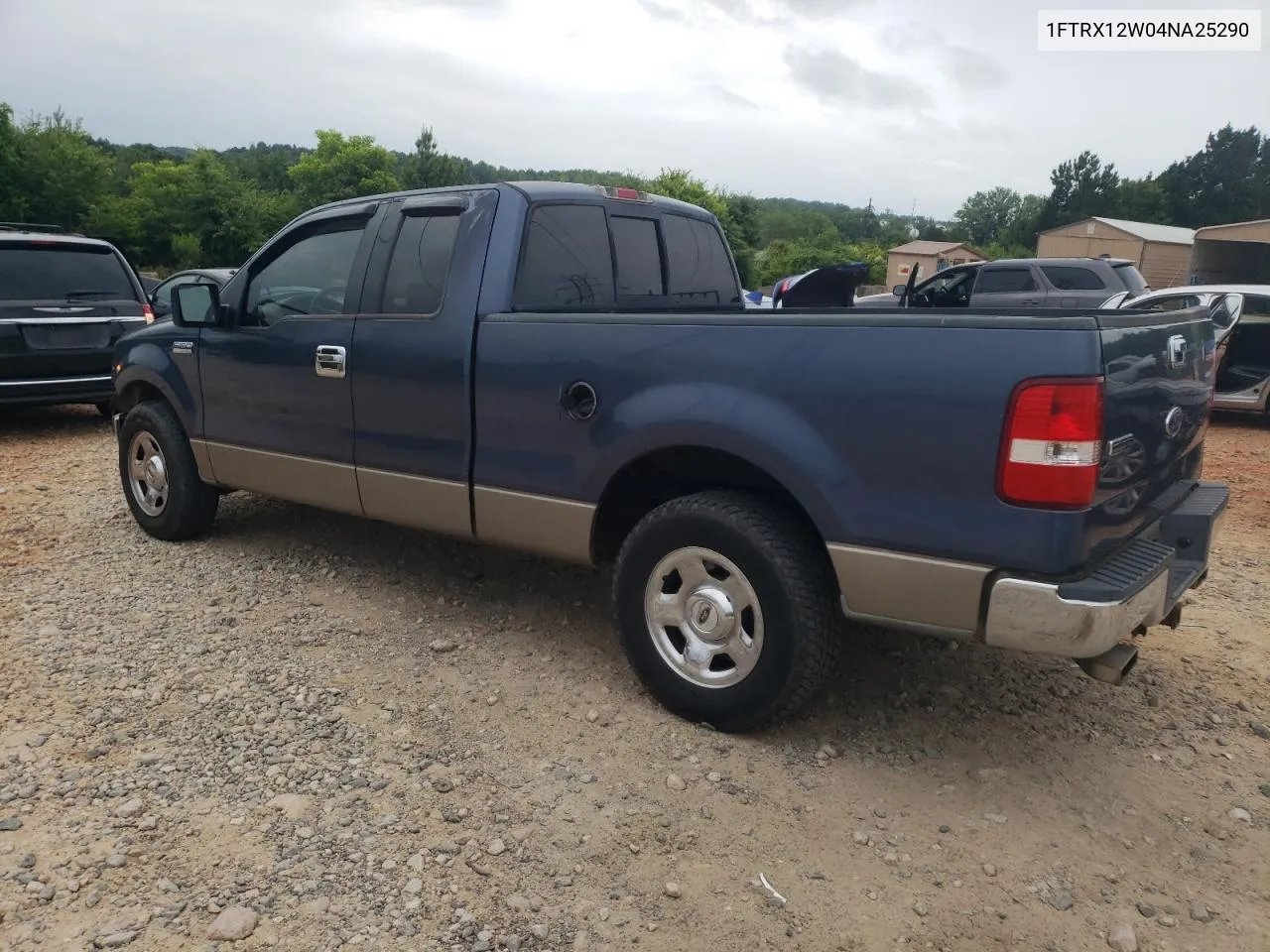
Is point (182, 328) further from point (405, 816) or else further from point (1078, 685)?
point (1078, 685)

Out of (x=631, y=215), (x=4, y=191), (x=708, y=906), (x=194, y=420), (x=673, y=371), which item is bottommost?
(x=708, y=906)

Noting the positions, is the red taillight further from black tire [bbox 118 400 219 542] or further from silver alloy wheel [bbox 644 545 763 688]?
black tire [bbox 118 400 219 542]

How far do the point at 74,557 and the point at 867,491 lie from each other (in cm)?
440

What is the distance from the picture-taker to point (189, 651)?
391 cm

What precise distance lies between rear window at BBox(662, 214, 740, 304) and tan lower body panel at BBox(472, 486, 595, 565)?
1.49 meters

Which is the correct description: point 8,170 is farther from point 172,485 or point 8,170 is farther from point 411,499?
point 411,499

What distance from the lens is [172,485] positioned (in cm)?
517

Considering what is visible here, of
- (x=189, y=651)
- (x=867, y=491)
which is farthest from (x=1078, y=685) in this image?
(x=189, y=651)

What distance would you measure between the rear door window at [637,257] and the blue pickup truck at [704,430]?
0.02m

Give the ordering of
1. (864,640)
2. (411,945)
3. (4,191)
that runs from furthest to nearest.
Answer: (4,191) < (864,640) < (411,945)

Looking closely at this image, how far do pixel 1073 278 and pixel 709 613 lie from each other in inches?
469

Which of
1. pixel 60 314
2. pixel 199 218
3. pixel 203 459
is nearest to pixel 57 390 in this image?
pixel 60 314

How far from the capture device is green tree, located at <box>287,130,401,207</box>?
71681 mm

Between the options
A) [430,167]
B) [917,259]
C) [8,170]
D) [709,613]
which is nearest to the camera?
[709,613]
